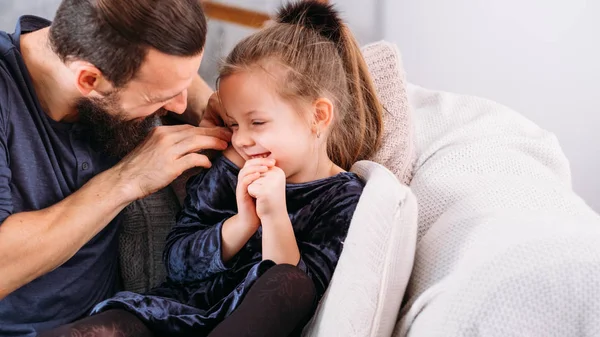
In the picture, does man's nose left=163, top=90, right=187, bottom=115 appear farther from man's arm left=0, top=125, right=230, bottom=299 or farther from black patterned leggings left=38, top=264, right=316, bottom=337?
black patterned leggings left=38, top=264, right=316, bottom=337

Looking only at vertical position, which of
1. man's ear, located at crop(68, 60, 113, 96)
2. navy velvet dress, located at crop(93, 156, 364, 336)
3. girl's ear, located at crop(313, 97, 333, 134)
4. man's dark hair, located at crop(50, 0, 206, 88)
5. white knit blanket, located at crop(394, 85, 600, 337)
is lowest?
navy velvet dress, located at crop(93, 156, 364, 336)

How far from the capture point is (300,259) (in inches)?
46.0

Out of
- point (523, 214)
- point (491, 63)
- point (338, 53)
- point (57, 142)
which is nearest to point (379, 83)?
point (338, 53)

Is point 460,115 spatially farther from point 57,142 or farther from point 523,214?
point 57,142

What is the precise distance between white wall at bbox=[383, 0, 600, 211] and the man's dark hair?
1435mm

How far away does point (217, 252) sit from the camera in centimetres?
121

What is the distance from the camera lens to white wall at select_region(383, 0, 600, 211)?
222 cm

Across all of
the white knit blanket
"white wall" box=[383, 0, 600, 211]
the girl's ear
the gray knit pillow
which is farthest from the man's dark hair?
"white wall" box=[383, 0, 600, 211]

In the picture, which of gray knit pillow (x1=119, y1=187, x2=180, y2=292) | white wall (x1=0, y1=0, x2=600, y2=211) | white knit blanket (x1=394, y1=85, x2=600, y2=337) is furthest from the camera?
white wall (x1=0, y1=0, x2=600, y2=211)

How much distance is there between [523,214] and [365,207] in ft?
0.80

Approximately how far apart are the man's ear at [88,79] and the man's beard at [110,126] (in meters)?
0.02

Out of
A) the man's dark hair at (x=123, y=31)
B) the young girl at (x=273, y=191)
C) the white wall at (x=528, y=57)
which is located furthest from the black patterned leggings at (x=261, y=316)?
the white wall at (x=528, y=57)

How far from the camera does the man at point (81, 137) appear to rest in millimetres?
1122

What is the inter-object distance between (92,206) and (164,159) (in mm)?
154
